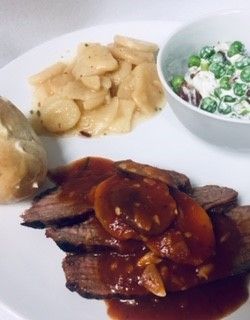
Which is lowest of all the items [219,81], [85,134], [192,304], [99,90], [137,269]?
[192,304]

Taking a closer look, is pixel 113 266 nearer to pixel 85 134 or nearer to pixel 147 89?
pixel 85 134

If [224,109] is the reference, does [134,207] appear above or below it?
below

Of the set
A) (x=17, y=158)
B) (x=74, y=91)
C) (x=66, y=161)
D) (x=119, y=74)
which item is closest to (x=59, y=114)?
(x=74, y=91)

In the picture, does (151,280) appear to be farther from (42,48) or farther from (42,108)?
(42,48)

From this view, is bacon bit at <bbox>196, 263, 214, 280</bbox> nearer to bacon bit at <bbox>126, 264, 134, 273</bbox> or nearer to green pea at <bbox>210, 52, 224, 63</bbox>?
bacon bit at <bbox>126, 264, 134, 273</bbox>

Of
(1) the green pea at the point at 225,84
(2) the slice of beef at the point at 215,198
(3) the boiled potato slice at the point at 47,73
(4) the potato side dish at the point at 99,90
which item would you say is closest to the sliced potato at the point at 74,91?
(4) the potato side dish at the point at 99,90

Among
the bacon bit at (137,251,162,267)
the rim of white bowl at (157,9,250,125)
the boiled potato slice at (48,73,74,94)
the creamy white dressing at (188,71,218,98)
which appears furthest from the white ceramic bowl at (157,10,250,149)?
the bacon bit at (137,251,162,267)
